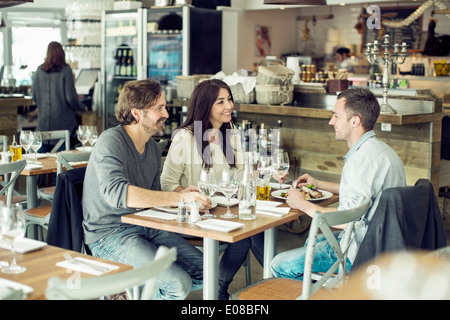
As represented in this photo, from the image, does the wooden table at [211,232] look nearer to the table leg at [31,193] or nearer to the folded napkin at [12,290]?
the folded napkin at [12,290]

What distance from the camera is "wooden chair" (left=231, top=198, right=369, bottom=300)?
2305 mm

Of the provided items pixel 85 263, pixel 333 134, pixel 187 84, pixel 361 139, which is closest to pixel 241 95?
pixel 187 84

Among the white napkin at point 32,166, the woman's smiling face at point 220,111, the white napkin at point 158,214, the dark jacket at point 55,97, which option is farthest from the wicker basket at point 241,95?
the white napkin at point 158,214

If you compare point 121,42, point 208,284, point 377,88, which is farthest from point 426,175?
point 121,42

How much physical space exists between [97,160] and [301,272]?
1069 millimetres

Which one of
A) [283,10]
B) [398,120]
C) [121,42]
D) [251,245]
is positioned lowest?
[251,245]

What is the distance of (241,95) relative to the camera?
571 centimetres

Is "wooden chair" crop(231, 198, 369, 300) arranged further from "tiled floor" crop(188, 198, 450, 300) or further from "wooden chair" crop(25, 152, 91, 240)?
"wooden chair" crop(25, 152, 91, 240)

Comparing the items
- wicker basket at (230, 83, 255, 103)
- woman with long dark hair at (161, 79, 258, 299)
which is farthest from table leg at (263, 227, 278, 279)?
wicker basket at (230, 83, 255, 103)

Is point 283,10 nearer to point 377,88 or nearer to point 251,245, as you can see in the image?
point 377,88

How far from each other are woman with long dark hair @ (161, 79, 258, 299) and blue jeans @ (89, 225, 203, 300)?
0.38m

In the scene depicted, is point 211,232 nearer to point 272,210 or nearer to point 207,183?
point 207,183
